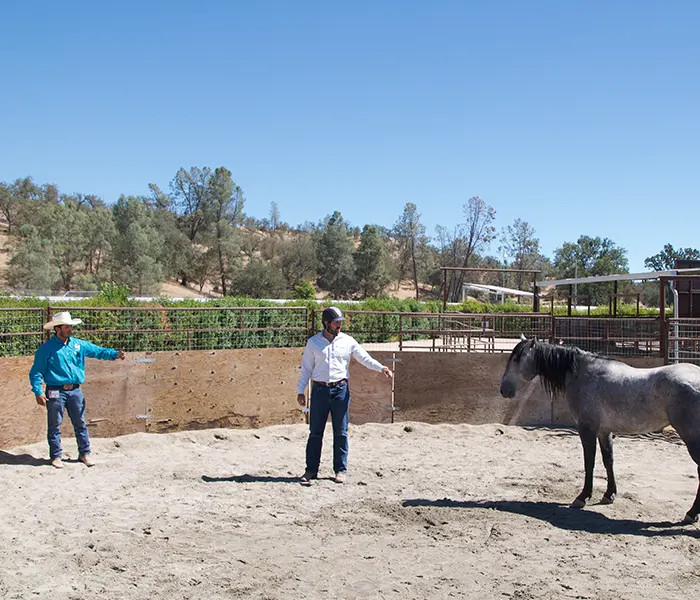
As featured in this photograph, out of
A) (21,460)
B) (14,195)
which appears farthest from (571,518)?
(14,195)

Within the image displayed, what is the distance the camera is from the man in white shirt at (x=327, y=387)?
622 cm

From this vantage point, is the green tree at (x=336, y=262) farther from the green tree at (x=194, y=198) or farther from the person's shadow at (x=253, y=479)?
the person's shadow at (x=253, y=479)

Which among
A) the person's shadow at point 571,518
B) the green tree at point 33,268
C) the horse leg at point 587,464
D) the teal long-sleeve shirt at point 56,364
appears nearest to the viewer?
the person's shadow at point 571,518

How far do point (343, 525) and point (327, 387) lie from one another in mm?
1534

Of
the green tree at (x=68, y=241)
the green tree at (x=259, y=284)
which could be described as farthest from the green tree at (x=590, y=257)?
the green tree at (x=68, y=241)

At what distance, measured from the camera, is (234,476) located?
A: 6449 millimetres

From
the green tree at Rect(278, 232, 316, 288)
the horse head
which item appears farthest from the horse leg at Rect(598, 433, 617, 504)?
the green tree at Rect(278, 232, 316, 288)

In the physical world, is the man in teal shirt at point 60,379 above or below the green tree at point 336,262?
below

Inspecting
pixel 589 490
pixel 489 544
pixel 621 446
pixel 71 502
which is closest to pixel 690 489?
pixel 589 490

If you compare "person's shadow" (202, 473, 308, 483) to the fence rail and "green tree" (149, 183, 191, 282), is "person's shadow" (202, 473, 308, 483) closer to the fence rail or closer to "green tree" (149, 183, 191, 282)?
the fence rail

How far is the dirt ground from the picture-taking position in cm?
387

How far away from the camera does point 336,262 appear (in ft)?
184

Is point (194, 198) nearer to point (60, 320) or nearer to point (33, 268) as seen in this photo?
point (33, 268)

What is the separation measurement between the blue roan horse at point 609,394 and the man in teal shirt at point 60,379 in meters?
4.14
